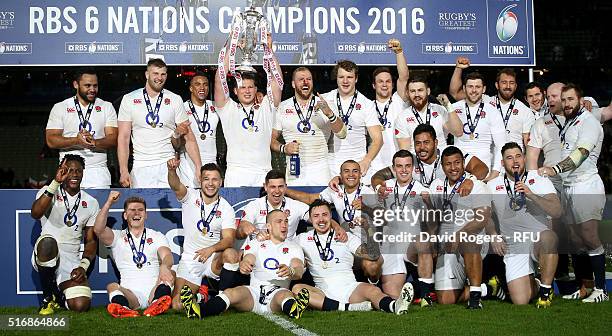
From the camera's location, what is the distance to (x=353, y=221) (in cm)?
788

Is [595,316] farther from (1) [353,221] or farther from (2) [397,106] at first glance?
(2) [397,106]

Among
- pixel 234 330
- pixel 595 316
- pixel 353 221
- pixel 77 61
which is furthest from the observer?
pixel 77 61

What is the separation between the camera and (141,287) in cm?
772

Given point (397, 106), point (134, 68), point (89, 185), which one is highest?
point (134, 68)

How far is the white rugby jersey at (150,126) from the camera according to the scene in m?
8.69

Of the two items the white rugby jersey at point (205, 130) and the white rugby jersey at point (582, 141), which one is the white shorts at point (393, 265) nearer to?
the white rugby jersey at point (582, 141)

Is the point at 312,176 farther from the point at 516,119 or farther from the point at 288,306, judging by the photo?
the point at 516,119

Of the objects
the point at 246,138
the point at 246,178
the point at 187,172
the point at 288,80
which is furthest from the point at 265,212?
the point at 288,80

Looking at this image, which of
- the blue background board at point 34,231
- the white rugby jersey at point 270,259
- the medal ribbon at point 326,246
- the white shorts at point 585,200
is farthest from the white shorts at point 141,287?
the white shorts at point 585,200

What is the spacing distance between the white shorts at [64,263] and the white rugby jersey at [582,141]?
4716 millimetres

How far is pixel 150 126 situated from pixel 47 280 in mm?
1863

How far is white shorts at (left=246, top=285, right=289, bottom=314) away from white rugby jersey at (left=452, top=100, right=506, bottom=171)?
265 centimetres

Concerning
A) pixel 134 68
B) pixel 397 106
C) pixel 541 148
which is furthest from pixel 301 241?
pixel 134 68

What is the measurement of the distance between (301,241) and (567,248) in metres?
2.63
